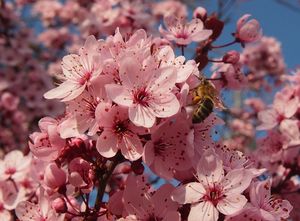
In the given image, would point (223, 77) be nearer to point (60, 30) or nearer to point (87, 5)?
point (87, 5)

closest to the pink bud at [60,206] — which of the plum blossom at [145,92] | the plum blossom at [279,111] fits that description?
the plum blossom at [145,92]

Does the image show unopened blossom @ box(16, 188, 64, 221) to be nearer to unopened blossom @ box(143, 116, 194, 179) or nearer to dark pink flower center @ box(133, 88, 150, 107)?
unopened blossom @ box(143, 116, 194, 179)

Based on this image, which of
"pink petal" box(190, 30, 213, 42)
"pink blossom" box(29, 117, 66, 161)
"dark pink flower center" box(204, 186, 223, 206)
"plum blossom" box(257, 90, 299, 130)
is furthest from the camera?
"plum blossom" box(257, 90, 299, 130)

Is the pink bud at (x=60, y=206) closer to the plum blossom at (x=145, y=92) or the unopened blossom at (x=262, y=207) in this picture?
the plum blossom at (x=145, y=92)

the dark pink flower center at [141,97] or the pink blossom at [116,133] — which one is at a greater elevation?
the dark pink flower center at [141,97]

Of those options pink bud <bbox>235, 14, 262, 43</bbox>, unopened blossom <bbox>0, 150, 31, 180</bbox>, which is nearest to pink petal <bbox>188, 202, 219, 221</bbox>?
pink bud <bbox>235, 14, 262, 43</bbox>
